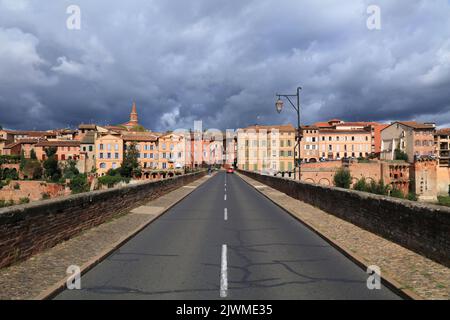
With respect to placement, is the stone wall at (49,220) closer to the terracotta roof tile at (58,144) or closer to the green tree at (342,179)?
the green tree at (342,179)

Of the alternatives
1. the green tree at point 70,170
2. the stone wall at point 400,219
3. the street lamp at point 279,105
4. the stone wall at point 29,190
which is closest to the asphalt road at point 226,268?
the stone wall at point 400,219

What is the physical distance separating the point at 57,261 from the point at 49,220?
4.54ft

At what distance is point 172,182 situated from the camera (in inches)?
1282

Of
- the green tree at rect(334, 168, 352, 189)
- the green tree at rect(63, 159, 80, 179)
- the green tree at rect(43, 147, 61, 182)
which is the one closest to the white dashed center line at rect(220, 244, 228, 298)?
the green tree at rect(334, 168, 352, 189)

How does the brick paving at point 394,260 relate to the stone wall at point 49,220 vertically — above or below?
below

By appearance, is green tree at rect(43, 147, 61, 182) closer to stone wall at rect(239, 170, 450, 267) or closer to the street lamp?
the street lamp

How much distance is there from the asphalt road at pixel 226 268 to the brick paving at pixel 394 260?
0.39 metres

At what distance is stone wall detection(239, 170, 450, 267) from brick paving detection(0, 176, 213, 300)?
6.91 m

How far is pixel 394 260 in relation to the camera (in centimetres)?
829

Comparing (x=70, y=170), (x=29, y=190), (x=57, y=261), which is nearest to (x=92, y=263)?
(x=57, y=261)

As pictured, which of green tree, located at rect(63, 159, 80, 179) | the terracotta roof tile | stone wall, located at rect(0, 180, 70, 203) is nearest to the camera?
stone wall, located at rect(0, 180, 70, 203)

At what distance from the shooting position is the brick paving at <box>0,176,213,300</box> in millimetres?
6230

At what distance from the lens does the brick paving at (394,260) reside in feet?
21.2

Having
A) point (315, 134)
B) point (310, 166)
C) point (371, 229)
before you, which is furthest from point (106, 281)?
point (315, 134)
